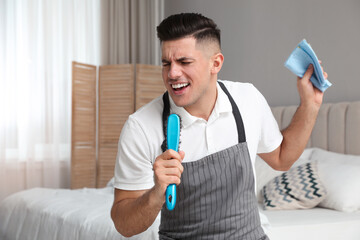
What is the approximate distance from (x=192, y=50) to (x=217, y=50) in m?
0.17

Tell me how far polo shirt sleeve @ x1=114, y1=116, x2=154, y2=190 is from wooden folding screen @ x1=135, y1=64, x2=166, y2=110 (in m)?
3.73

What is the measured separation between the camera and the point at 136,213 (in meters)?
1.41

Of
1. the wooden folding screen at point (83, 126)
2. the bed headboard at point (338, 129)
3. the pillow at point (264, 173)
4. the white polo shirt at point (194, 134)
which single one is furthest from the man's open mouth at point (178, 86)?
the wooden folding screen at point (83, 126)

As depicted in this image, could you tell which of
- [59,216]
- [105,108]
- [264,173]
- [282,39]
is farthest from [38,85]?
[264,173]

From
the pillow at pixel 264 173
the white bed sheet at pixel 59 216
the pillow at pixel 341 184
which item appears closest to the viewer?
the white bed sheet at pixel 59 216

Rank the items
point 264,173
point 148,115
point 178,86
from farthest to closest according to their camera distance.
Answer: point 264,173 → point 148,115 → point 178,86

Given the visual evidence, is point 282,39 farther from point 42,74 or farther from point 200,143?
point 200,143

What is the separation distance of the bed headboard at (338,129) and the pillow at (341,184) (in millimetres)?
281

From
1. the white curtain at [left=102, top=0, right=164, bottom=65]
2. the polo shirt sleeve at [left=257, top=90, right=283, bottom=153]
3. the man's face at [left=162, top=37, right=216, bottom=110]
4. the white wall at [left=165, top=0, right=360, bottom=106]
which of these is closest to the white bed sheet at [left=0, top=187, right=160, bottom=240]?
the polo shirt sleeve at [left=257, top=90, right=283, bottom=153]

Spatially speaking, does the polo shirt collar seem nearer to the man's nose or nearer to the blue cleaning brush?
the man's nose

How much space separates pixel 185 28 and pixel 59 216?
5.90 ft

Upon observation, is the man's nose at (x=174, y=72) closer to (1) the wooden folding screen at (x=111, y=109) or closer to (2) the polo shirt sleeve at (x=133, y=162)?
(2) the polo shirt sleeve at (x=133, y=162)

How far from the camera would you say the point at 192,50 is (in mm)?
1558

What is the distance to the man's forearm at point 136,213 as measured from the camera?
1.33m
